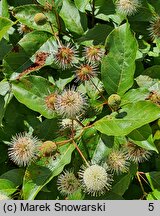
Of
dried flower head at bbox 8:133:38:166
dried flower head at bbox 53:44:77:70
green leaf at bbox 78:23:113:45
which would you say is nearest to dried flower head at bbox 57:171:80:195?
dried flower head at bbox 8:133:38:166

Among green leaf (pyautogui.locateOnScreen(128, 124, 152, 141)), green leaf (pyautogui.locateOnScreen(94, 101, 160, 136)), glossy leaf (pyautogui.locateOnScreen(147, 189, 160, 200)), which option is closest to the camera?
green leaf (pyautogui.locateOnScreen(94, 101, 160, 136))

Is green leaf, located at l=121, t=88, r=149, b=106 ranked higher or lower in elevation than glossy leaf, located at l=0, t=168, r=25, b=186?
higher

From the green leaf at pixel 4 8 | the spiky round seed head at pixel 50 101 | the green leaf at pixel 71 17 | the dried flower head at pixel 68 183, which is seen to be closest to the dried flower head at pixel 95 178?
the dried flower head at pixel 68 183

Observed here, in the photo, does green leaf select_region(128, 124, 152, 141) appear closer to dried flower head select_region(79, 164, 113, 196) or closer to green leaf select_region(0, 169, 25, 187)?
dried flower head select_region(79, 164, 113, 196)

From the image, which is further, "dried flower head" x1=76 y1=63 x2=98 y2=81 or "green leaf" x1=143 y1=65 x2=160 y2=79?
"green leaf" x1=143 y1=65 x2=160 y2=79

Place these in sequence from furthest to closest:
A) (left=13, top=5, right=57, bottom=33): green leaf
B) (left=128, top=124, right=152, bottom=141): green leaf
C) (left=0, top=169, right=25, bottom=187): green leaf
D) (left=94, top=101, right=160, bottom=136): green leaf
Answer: (left=13, top=5, right=57, bottom=33): green leaf
(left=0, top=169, right=25, bottom=187): green leaf
(left=128, top=124, right=152, bottom=141): green leaf
(left=94, top=101, right=160, bottom=136): green leaf

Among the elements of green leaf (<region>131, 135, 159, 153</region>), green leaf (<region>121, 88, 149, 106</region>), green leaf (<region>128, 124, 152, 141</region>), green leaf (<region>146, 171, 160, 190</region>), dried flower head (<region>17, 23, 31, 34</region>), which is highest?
dried flower head (<region>17, 23, 31, 34</region>)
